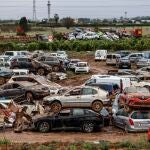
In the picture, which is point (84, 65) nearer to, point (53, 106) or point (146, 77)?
point (146, 77)

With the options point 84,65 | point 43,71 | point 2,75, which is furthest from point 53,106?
point 84,65

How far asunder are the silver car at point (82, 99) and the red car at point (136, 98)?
129 cm

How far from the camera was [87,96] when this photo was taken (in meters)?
30.4

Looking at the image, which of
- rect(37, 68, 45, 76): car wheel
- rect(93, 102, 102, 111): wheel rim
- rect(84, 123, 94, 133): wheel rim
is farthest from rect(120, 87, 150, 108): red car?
rect(37, 68, 45, 76): car wheel

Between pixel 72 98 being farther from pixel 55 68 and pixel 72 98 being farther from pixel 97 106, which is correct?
pixel 55 68

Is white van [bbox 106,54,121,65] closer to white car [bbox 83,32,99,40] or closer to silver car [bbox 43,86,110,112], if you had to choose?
silver car [bbox 43,86,110,112]

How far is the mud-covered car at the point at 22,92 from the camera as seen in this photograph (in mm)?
34281

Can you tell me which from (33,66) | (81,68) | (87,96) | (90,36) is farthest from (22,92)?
(90,36)

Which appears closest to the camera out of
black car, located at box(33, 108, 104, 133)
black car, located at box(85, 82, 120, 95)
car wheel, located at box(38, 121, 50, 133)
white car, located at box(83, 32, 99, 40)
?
black car, located at box(33, 108, 104, 133)

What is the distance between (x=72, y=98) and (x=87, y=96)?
2.69 ft

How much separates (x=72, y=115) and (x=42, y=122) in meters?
1.45

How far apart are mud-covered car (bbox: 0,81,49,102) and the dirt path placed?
7.58m

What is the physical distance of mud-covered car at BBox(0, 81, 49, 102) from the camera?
34.3m

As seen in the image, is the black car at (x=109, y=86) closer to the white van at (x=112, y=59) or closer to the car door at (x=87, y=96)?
the car door at (x=87, y=96)
